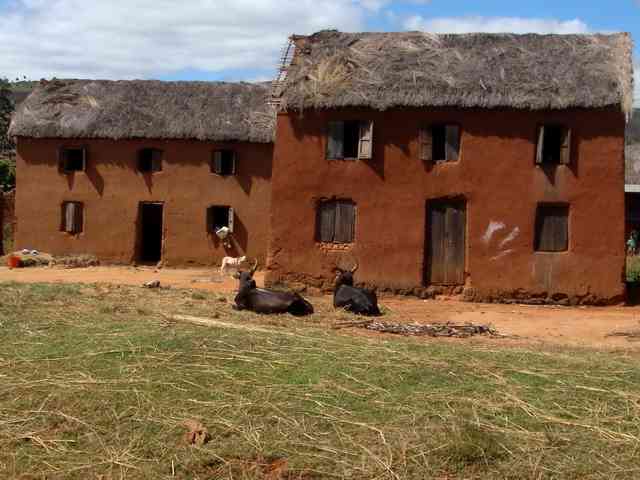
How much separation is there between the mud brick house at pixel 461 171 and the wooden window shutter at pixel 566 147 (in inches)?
0.9

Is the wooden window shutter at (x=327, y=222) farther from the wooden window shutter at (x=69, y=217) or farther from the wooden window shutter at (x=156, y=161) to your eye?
the wooden window shutter at (x=69, y=217)

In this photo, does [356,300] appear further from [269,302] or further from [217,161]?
[217,161]

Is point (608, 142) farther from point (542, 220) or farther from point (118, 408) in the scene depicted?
point (118, 408)

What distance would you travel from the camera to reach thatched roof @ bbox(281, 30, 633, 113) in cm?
1540

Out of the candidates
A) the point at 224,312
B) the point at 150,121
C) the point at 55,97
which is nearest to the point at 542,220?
the point at 224,312

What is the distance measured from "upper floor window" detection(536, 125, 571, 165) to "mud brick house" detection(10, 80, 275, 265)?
31.1 ft

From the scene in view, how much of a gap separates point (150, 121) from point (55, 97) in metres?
3.47

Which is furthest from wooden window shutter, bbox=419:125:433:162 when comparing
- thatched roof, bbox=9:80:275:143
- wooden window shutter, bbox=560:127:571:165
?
thatched roof, bbox=9:80:275:143

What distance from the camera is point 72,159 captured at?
2420 centimetres

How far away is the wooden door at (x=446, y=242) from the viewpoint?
15883 mm

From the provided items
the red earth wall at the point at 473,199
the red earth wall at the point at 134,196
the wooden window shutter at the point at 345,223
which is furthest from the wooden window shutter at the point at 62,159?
the wooden window shutter at the point at 345,223

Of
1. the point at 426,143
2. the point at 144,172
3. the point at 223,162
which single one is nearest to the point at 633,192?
the point at 223,162

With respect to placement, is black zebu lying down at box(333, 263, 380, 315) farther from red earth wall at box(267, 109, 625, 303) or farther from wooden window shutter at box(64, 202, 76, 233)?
wooden window shutter at box(64, 202, 76, 233)

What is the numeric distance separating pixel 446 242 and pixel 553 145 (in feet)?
9.52
